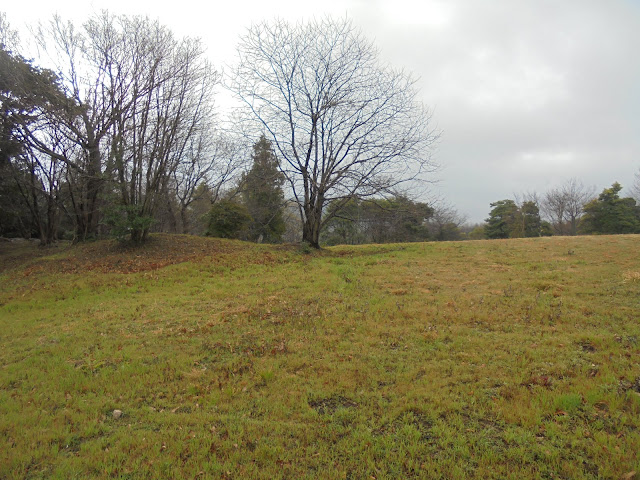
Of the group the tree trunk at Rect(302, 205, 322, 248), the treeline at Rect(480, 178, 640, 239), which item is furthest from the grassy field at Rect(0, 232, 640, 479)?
the treeline at Rect(480, 178, 640, 239)

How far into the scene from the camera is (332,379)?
→ 4.65 m

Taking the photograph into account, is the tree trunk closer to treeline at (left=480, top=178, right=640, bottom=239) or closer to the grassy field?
the grassy field

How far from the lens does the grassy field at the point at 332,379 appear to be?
3.16 metres

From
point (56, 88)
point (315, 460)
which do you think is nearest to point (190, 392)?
point (315, 460)

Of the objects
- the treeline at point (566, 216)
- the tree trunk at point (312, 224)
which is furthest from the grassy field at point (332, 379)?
the treeline at point (566, 216)

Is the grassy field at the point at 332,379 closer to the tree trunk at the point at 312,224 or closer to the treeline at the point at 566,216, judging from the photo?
the tree trunk at the point at 312,224

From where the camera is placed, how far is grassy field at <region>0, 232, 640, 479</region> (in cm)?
316

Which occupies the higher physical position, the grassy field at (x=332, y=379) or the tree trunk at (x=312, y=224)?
the tree trunk at (x=312, y=224)

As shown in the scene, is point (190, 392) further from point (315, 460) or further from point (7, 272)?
point (7, 272)

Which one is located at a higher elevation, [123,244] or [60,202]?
[60,202]

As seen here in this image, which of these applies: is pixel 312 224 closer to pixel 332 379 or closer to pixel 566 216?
pixel 332 379

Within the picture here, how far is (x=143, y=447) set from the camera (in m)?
3.39

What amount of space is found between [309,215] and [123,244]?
25.9 ft

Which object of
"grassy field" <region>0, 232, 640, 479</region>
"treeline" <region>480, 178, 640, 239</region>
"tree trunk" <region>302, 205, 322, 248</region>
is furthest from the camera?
"treeline" <region>480, 178, 640, 239</region>
